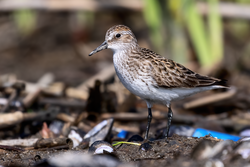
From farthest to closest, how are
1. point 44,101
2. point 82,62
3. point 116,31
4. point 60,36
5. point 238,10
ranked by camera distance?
1. point 60,36
2. point 82,62
3. point 238,10
4. point 44,101
5. point 116,31

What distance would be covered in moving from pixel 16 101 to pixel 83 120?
1.22 metres

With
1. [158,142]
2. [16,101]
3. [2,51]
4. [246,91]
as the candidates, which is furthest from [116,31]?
[2,51]

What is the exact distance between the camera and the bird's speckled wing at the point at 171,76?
4219 millimetres

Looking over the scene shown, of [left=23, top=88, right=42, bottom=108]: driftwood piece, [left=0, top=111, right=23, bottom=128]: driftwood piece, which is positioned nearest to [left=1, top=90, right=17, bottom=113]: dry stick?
[left=23, top=88, right=42, bottom=108]: driftwood piece

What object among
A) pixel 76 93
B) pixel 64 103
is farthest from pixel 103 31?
pixel 64 103

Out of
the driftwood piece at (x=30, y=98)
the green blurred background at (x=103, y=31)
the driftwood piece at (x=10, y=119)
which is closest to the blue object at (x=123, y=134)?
the driftwood piece at (x=10, y=119)

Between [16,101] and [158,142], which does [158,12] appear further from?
[158,142]

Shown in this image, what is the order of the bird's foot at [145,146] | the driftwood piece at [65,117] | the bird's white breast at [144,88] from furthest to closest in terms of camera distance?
the driftwood piece at [65,117] < the bird's white breast at [144,88] < the bird's foot at [145,146]

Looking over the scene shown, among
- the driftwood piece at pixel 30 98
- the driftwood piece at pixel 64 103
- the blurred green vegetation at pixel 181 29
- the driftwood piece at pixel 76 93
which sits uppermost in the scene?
the blurred green vegetation at pixel 181 29

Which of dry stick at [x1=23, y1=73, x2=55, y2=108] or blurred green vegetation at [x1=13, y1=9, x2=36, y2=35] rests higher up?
blurred green vegetation at [x1=13, y1=9, x2=36, y2=35]

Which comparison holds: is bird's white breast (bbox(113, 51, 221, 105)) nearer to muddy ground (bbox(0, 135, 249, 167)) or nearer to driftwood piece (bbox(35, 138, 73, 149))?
muddy ground (bbox(0, 135, 249, 167))

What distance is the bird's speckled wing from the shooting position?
4219mm

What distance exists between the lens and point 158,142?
3992 millimetres

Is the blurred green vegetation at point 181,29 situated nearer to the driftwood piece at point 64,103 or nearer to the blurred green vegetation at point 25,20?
the driftwood piece at point 64,103
